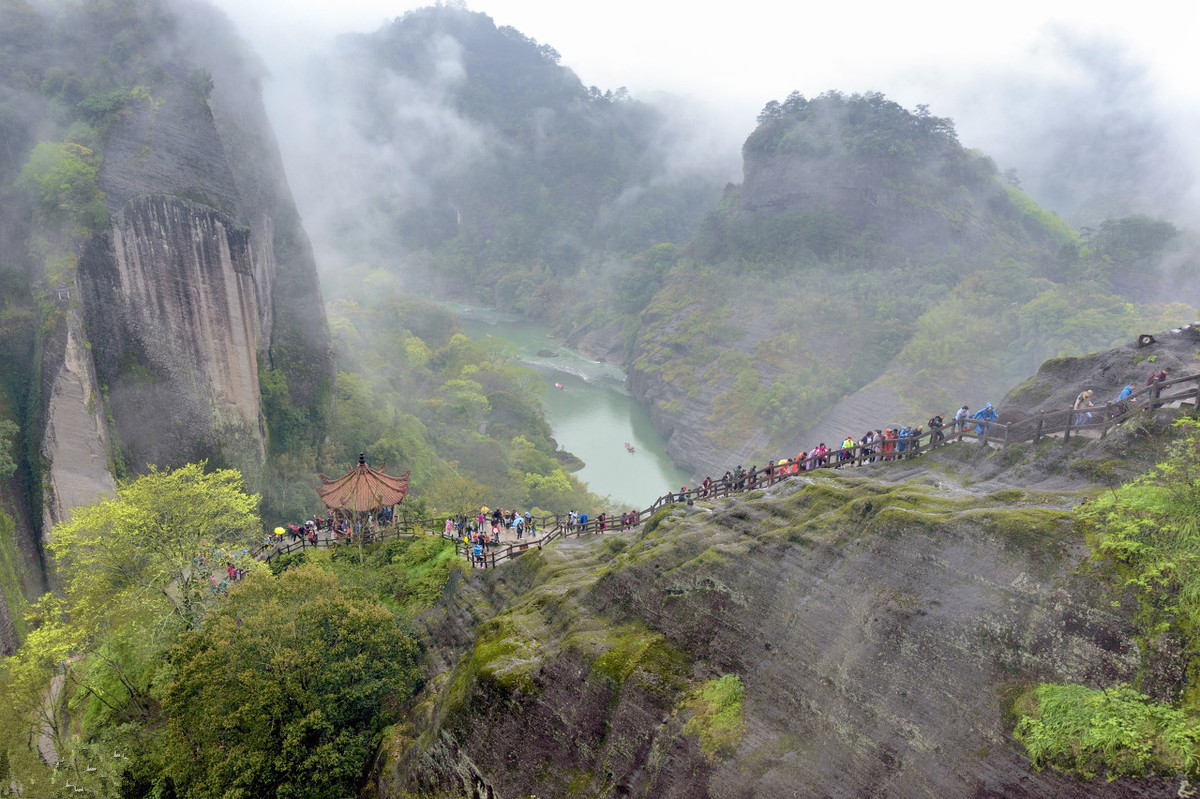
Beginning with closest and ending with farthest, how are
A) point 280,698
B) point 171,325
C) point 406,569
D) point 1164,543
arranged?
point 1164,543
point 280,698
point 406,569
point 171,325

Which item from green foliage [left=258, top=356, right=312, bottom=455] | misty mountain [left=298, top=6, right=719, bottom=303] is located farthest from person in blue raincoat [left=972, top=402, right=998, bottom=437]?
misty mountain [left=298, top=6, right=719, bottom=303]

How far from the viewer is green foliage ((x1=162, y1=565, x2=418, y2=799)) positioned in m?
15.0

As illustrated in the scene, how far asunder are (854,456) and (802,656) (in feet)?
25.0

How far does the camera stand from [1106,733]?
8414 mm

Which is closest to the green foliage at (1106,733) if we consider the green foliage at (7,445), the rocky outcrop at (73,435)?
the rocky outcrop at (73,435)

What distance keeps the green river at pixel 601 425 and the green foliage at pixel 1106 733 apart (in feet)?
139

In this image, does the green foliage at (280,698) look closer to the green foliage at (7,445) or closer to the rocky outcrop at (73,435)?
the green foliage at (7,445)

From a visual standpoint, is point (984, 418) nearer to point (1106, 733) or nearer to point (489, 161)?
point (1106, 733)

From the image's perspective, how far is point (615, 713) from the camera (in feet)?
43.0

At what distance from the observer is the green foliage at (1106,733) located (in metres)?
8.02

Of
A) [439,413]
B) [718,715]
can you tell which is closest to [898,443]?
[718,715]

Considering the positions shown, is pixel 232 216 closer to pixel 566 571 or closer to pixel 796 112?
pixel 566 571

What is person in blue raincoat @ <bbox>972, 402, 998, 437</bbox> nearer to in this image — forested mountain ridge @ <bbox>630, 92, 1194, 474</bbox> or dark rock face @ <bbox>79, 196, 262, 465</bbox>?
dark rock face @ <bbox>79, 196, 262, 465</bbox>

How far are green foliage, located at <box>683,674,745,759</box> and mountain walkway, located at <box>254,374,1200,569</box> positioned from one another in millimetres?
6777
